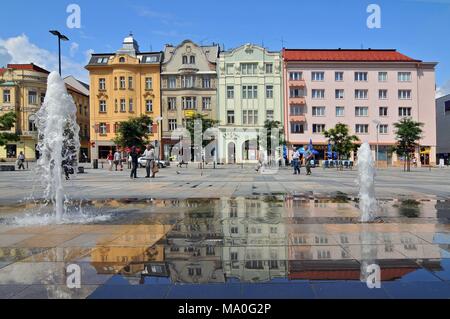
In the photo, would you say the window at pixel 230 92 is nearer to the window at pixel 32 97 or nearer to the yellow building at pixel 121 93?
the yellow building at pixel 121 93

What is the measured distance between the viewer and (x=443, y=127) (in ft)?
262

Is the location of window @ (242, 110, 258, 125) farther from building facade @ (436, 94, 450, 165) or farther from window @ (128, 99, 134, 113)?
building facade @ (436, 94, 450, 165)

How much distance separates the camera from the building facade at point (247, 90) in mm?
61781

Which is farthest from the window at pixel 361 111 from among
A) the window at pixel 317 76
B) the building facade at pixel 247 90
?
the building facade at pixel 247 90

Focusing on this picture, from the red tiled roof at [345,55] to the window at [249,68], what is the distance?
4622mm

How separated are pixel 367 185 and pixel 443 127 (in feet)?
267

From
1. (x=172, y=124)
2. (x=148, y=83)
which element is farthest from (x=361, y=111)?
(x=148, y=83)

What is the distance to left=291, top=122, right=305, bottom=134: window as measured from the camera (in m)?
62.2

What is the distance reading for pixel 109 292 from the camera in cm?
405

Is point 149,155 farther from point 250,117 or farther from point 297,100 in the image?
point 297,100
